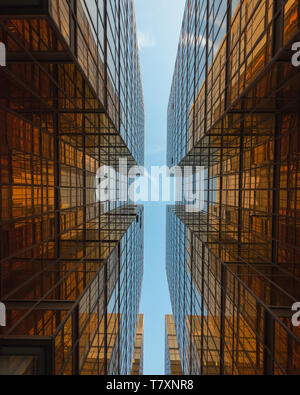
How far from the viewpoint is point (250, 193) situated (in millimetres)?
15992

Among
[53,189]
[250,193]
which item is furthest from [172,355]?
[53,189]

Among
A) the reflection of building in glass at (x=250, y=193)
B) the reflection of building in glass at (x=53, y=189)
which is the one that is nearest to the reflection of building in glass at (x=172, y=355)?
the reflection of building in glass at (x=250, y=193)

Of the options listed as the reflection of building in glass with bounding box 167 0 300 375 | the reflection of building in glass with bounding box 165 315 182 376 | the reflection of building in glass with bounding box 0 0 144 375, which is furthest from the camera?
the reflection of building in glass with bounding box 165 315 182 376

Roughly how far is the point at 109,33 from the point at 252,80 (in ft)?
50.3

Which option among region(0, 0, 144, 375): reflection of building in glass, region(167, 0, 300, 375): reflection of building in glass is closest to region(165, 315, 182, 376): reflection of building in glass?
region(167, 0, 300, 375): reflection of building in glass

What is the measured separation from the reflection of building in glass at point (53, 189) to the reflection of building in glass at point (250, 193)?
9087 mm

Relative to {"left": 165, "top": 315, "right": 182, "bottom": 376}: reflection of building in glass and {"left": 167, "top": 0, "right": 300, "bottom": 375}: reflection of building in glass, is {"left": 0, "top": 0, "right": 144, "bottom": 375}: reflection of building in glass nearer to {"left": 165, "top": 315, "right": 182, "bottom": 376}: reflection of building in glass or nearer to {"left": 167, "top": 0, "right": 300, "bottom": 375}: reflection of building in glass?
{"left": 167, "top": 0, "right": 300, "bottom": 375}: reflection of building in glass

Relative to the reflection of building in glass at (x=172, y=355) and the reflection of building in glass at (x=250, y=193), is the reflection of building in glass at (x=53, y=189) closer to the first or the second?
the reflection of building in glass at (x=250, y=193)

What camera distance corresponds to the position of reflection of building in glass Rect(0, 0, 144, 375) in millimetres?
8469

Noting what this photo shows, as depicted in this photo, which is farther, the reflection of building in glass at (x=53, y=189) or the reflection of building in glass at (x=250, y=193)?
→ the reflection of building in glass at (x=250, y=193)

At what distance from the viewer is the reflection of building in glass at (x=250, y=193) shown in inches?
380

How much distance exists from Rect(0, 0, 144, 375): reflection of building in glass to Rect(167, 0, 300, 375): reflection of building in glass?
9087 millimetres

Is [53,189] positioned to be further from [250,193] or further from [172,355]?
[172,355]

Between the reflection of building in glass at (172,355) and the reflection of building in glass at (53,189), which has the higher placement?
the reflection of building in glass at (53,189)
